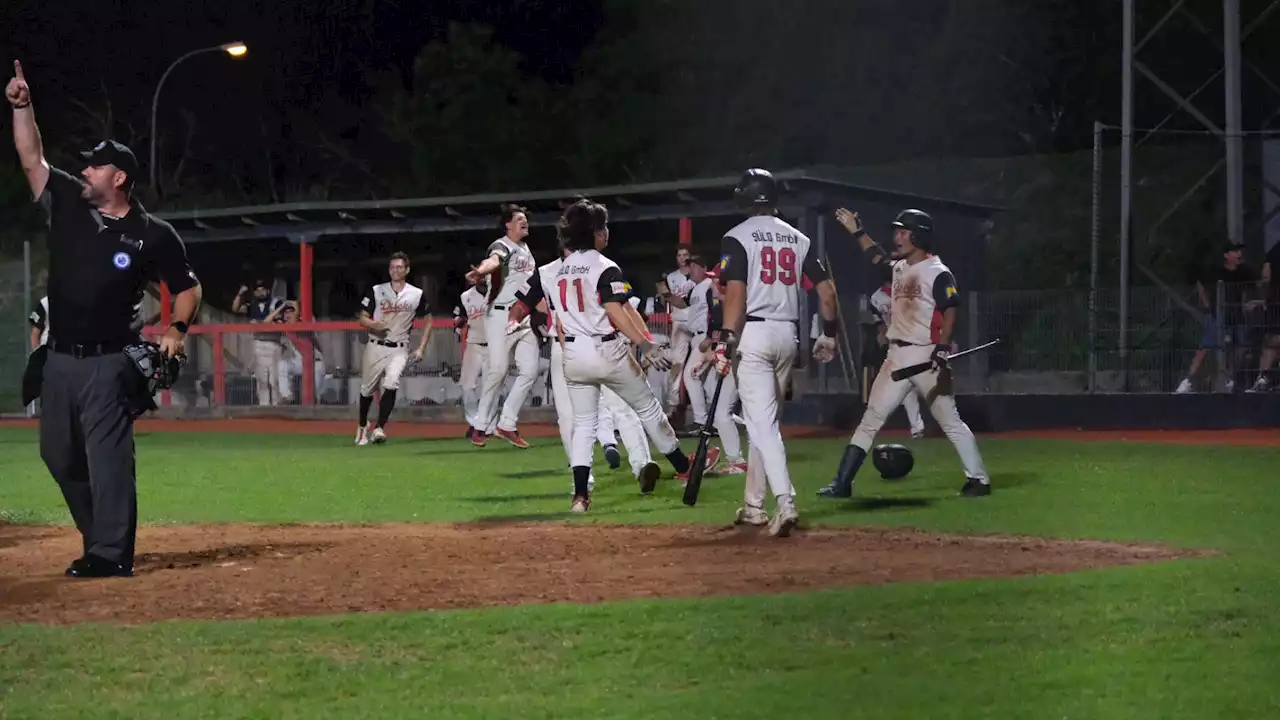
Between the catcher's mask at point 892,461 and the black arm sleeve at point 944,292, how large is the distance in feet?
7.04

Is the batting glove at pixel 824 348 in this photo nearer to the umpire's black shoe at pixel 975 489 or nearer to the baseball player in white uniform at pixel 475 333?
the umpire's black shoe at pixel 975 489

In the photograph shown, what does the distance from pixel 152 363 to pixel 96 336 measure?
12.7 inches

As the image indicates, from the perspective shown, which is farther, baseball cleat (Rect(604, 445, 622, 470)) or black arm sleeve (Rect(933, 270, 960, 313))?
baseball cleat (Rect(604, 445, 622, 470))

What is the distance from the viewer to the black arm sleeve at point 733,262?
10.9 m

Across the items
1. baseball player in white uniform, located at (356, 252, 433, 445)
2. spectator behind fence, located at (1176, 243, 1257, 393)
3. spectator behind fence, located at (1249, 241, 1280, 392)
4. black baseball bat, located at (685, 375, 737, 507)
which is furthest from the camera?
spectator behind fence, located at (1176, 243, 1257, 393)

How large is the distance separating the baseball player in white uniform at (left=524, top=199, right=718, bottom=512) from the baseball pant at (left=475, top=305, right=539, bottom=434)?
6227 mm

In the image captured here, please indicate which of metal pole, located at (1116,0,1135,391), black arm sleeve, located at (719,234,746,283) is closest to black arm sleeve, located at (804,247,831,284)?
black arm sleeve, located at (719,234,746,283)

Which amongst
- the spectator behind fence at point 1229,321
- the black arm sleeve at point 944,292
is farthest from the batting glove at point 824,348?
the spectator behind fence at point 1229,321

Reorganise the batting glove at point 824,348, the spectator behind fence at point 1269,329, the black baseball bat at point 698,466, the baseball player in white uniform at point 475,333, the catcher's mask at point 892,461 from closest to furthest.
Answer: the batting glove at point 824,348
the black baseball bat at point 698,466
the catcher's mask at point 892,461
the baseball player in white uniform at point 475,333
the spectator behind fence at point 1269,329

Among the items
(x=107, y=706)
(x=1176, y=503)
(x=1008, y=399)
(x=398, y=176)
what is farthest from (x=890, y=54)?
(x=107, y=706)

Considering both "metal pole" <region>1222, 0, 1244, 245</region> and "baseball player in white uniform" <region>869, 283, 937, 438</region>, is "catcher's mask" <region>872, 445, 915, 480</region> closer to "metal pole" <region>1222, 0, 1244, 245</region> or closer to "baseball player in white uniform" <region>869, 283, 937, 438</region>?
"baseball player in white uniform" <region>869, 283, 937, 438</region>

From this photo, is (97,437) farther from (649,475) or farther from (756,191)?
(649,475)

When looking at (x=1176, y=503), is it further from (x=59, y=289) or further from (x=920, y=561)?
(x=59, y=289)

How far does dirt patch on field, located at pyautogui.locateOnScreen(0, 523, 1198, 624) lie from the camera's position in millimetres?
8438
